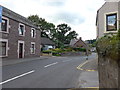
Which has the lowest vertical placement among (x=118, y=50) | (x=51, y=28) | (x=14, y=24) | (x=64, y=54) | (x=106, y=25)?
(x=64, y=54)

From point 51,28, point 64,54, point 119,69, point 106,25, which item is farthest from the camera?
point 51,28

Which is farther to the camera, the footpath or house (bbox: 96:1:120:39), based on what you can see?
house (bbox: 96:1:120:39)

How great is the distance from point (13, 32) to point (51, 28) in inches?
1930

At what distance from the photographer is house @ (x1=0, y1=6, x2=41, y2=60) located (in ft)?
63.8

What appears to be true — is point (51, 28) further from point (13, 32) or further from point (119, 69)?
point (119, 69)

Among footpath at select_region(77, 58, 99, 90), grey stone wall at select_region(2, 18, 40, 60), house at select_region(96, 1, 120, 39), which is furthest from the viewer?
grey stone wall at select_region(2, 18, 40, 60)

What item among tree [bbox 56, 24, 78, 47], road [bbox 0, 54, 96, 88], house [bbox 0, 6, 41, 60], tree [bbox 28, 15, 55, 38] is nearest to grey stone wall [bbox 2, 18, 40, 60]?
house [bbox 0, 6, 41, 60]

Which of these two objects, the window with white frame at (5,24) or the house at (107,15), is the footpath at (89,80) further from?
the window with white frame at (5,24)

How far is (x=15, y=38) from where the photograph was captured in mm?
21906

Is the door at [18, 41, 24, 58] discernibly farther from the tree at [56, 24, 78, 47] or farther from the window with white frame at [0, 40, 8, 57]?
the tree at [56, 24, 78, 47]

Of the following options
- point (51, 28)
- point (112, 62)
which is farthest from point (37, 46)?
point (51, 28)

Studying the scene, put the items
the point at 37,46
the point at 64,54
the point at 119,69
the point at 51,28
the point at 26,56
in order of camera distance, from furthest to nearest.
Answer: the point at 51,28 → the point at 64,54 → the point at 37,46 → the point at 26,56 → the point at 119,69

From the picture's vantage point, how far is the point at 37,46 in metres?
29.7

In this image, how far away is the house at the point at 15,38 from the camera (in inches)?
766
